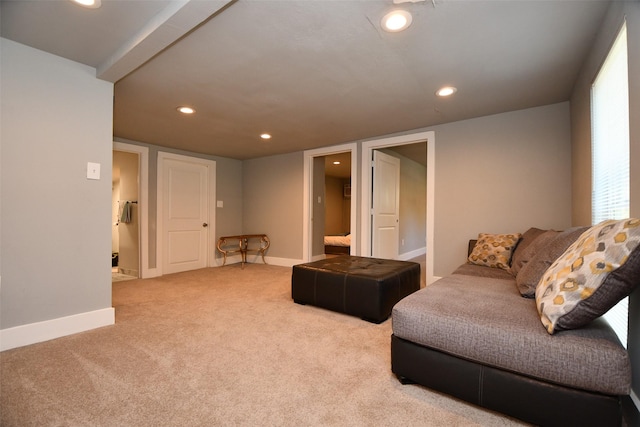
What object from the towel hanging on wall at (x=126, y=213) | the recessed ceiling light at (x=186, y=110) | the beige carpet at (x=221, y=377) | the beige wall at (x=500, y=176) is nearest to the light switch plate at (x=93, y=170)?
the recessed ceiling light at (x=186, y=110)

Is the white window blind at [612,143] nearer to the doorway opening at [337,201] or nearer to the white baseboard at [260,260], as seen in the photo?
the white baseboard at [260,260]

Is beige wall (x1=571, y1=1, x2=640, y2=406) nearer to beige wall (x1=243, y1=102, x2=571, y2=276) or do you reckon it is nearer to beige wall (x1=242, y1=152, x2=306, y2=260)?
beige wall (x1=243, y1=102, x2=571, y2=276)

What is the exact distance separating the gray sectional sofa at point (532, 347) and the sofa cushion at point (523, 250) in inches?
23.7

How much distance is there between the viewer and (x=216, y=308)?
9.58 ft

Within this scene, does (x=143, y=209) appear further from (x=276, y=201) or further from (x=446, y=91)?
(x=446, y=91)

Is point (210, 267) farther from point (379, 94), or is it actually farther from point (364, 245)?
point (379, 94)

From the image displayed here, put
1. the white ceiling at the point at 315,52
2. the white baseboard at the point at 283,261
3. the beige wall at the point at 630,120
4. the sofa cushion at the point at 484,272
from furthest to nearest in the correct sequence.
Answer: the white baseboard at the point at 283,261 < the sofa cushion at the point at 484,272 < the white ceiling at the point at 315,52 < the beige wall at the point at 630,120

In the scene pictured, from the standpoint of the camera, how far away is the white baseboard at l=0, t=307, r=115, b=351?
2000 mm

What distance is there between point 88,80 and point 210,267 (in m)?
3.70

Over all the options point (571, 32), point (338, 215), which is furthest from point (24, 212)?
point (338, 215)

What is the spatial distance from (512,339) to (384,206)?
3.61m

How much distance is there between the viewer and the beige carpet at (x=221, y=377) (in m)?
1.34

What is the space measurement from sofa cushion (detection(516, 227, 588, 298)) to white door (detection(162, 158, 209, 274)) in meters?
4.93

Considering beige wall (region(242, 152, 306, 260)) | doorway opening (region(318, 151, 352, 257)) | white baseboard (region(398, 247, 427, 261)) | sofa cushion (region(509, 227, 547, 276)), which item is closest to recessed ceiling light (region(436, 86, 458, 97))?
sofa cushion (region(509, 227, 547, 276))
